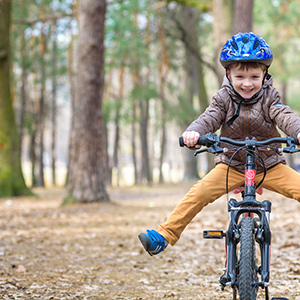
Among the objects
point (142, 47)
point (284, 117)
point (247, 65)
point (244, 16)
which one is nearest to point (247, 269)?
point (284, 117)

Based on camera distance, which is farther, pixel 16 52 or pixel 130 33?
pixel 16 52

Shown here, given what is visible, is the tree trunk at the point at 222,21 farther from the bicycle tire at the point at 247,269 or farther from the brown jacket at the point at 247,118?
the bicycle tire at the point at 247,269

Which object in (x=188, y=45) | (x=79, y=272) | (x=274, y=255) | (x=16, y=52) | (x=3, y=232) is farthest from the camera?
(x=16, y=52)

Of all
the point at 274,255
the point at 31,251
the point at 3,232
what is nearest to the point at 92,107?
the point at 3,232

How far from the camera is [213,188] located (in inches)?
151

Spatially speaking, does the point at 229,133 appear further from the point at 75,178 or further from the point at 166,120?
the point at 166,120

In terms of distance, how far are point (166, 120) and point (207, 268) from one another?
22.4 meters

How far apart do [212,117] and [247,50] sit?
1.93ft

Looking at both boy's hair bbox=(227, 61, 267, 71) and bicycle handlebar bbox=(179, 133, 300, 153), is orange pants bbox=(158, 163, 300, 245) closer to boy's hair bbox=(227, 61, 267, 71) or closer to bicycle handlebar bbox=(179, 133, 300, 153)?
bicycle handlebar bbox=(179, 133, 300, 153)

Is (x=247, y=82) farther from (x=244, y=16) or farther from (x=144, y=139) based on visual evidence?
(x=144, y=139)

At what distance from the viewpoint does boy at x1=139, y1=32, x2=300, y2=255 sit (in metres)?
3.77

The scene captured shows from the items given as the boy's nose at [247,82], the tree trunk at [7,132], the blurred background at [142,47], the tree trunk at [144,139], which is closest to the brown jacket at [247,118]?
the boy's nose at [247,82]

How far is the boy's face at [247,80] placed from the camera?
3.88m

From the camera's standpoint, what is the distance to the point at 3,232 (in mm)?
8891
